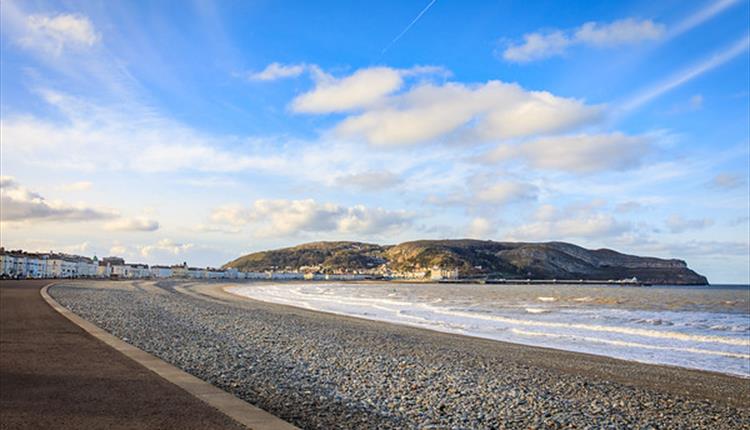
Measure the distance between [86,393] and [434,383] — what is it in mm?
5960

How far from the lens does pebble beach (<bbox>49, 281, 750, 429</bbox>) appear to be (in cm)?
816

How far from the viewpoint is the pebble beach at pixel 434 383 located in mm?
8164

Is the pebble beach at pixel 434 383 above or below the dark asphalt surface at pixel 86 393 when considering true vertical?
below

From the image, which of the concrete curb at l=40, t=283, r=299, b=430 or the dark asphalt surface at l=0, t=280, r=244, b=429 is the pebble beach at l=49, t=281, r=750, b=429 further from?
the dark asphalt surface at l=0, t=280, r=244, b=429

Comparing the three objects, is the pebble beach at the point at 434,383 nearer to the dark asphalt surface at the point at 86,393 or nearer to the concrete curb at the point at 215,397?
the concrete curb at the point at 215,397

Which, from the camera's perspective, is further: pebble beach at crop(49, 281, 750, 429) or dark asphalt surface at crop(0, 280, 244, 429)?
pebble beach at crop(49, 281, 750, 429)

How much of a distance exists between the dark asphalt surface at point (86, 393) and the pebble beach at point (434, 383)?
46.6 inches

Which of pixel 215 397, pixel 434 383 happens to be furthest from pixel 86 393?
pixel 434 383

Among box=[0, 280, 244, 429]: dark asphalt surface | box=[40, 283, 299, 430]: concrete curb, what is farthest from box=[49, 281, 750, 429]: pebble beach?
box=[0, 280, 244, 429]: dark asphalt surface

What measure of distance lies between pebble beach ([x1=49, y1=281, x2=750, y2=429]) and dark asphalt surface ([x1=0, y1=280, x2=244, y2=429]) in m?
1.18

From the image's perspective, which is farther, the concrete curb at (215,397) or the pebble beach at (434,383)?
the pebble beach at (434,383)

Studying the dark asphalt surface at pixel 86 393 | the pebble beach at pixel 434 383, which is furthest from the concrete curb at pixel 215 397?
the pebble beach at pixel 434 383

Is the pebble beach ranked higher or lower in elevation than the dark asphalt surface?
lower

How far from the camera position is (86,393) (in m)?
7.24
